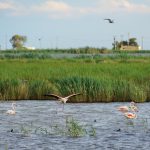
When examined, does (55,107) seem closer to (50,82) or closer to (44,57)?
(50,82)

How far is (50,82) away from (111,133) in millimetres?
10106

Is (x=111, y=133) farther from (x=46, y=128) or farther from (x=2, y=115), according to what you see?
(x=2, y=115)

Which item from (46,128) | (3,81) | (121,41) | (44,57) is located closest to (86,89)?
(3,81)

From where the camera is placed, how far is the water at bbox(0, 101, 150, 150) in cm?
1293

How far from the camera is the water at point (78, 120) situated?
12.9 metres

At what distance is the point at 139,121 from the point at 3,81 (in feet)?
23.0

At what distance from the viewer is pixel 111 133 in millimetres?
14508

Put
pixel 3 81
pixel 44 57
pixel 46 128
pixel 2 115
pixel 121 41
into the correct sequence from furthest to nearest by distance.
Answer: pixel 121 41 → pixel 44 57 → pixel 3 81 → pixel 2 115 → pixel 46 128

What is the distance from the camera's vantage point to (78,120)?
1730 centimetres

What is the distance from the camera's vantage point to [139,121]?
55.9ft

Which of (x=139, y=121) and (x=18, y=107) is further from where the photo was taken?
(x=18, y=107)

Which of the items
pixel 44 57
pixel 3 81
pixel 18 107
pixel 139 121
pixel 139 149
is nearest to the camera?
pixel 139 149

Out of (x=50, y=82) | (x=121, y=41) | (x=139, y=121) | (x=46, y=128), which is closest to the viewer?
(x=46, y=128)

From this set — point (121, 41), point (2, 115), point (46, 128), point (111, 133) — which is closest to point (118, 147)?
point (111, 133)
